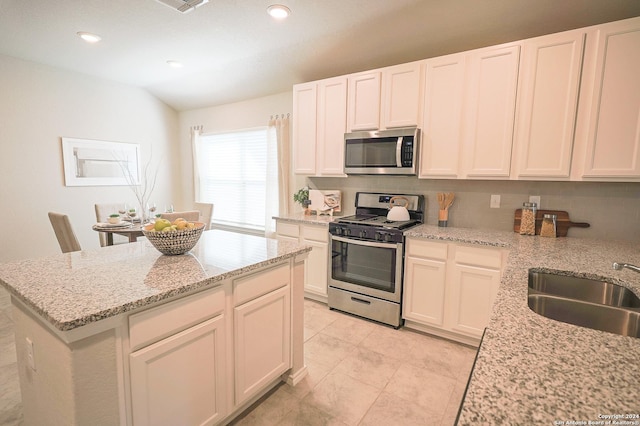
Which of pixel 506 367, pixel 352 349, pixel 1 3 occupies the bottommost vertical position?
pixel 352 349

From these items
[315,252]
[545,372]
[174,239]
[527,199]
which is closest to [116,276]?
[174,239]

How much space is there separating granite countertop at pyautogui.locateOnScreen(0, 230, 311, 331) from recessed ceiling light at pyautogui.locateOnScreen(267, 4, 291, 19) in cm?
186

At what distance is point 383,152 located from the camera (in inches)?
117

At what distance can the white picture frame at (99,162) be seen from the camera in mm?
4070

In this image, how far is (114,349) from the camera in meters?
1.17

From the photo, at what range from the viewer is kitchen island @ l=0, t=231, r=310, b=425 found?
3.68 feet

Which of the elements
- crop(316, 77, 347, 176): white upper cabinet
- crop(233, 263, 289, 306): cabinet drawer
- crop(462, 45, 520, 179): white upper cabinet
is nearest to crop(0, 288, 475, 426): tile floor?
crop(233, 263, 289, 306): cabinet drawer

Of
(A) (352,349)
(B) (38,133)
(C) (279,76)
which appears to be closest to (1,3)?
(B) (38,133)

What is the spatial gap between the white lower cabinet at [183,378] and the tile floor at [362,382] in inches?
13.6

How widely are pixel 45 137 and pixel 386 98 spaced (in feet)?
13.4

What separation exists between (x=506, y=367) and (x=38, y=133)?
5079 mm

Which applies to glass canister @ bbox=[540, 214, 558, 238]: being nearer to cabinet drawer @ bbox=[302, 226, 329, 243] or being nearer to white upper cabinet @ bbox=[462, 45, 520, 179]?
white upper cabinet @ bbox=[462, 45, 520, 179]

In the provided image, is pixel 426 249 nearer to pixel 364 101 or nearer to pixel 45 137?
pixel 364 101

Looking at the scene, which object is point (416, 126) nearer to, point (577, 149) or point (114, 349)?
point (577, 149)
